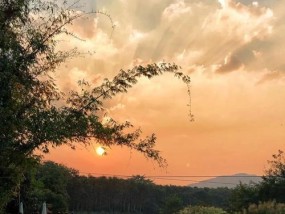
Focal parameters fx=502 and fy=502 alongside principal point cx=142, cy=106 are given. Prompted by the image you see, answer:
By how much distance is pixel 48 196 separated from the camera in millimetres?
62312

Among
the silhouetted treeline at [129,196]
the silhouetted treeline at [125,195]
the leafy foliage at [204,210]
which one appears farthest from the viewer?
the silhouetted treeline at [129,196]

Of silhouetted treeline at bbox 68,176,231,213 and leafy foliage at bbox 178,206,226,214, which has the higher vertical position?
silhouetted treeline at bbox 68,176,231,213

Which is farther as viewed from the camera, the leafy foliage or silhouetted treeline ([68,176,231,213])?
silhouetted treeline ([68,176,231,213])

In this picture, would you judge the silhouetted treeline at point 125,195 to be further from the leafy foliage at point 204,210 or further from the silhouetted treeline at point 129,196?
the leafy foliage at point 204,210

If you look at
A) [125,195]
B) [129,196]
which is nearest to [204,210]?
[125,195]

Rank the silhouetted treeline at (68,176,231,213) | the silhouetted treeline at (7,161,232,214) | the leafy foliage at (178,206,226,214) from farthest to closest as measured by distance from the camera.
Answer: the silhouetted treeline at (68,176,231,213) < the silhouetted treeline at (7,161,232,214) < the leafy foliage at (178,206,226,214)

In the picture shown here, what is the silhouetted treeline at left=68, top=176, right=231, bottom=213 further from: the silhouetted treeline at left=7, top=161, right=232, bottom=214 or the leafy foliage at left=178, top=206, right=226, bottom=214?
the leafy foliage at left=178, top=206, right=226, bottom=214

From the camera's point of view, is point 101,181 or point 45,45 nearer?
point 45,45

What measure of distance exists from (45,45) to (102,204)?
141m

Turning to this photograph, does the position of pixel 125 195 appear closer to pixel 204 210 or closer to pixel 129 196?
pixel 129 196

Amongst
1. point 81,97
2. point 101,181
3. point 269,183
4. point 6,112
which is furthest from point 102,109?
point 101,181

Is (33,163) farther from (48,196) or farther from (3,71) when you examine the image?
(48,196)

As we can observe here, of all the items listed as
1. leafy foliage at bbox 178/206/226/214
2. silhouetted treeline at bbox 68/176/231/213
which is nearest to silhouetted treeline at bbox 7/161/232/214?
silhouetted treeline at bbox 68/176/231/213

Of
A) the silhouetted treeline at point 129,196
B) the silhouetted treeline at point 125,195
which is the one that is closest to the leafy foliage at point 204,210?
the silhouetted treeline at point 125,195
